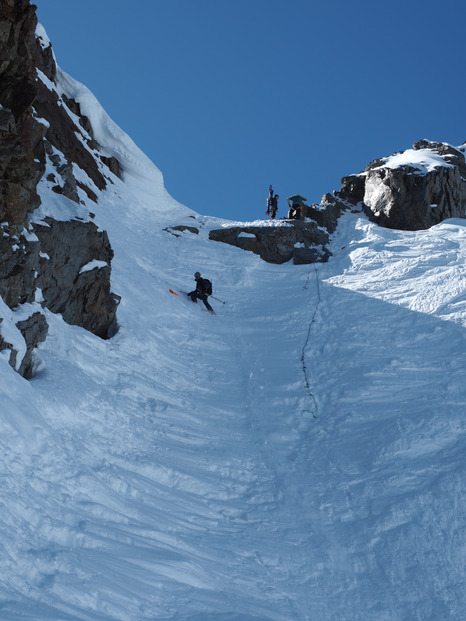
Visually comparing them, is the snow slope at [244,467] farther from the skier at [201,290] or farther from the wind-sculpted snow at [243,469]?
the skier at [201,290]

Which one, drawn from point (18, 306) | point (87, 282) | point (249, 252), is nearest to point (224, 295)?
point (249, 252)

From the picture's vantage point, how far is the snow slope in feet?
16.1

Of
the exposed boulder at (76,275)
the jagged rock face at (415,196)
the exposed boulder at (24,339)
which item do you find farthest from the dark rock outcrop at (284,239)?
the exposed boulder at (24,339)

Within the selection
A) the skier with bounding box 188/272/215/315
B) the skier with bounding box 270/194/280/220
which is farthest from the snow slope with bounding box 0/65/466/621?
the skier with bounding box 270/194/280/220

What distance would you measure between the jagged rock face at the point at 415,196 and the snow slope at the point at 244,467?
41.3ft

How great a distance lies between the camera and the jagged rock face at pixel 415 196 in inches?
1039

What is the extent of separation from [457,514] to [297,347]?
687 centimetres

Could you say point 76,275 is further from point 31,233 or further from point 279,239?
point 279,239

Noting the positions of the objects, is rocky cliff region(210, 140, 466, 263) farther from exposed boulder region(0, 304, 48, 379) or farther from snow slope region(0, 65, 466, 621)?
exposed boulder region(0, 304, 48, 379)

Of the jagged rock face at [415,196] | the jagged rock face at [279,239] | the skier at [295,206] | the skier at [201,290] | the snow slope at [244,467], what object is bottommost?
the snow slope at [244,467]

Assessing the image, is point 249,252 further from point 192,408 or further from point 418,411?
point 418,411

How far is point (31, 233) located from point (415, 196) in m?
21.7

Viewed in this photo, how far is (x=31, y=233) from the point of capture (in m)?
10.2

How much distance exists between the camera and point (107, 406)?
877 centimetres
